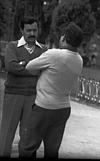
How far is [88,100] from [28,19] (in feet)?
42.8

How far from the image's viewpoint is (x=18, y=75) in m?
4.91

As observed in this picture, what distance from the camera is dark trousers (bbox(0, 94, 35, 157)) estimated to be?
5000mm

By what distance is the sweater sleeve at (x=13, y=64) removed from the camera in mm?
4804

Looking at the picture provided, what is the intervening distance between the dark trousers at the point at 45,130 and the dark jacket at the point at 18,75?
418 mm

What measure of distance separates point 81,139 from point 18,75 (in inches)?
172

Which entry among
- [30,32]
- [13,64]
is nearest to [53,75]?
[13,64]

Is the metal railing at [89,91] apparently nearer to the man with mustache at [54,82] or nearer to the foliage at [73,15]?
the foliage at [73,15]

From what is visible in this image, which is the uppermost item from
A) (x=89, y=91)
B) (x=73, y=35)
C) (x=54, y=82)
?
(x=73, y=35)

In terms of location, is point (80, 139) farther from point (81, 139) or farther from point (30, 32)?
point (30, 32)

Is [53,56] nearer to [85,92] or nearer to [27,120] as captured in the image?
[27,120]

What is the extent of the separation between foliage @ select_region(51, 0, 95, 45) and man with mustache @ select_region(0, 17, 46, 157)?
919 inches

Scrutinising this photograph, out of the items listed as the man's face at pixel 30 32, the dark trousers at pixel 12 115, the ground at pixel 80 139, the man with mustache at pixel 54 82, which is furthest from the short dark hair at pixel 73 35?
the ground at pixel 80 139

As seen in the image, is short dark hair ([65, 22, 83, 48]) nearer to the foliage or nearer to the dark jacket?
the dark jacket

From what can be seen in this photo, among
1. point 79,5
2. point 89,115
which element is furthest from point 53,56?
point 79,5
